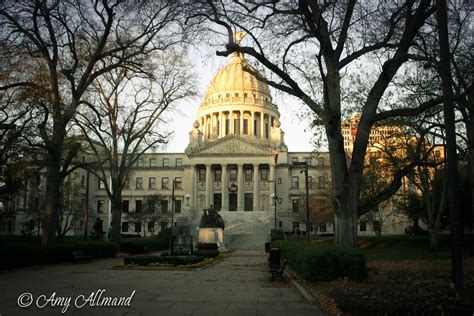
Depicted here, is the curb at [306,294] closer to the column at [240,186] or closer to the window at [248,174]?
the column at [240,186]

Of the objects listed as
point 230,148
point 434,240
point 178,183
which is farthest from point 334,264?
point 178,183

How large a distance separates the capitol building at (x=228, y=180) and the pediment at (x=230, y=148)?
19cm

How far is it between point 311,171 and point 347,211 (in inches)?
2879

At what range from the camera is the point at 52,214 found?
82.2 ft

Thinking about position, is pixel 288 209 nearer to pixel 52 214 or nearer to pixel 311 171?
pixel 311 171

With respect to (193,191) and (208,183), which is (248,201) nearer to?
(208,183)

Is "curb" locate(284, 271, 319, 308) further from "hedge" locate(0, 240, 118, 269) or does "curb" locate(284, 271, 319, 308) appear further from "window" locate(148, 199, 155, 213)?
"window" locate(148, 199, 155, 213)

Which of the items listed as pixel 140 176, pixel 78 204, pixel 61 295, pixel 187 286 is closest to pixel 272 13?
pixel 187 286

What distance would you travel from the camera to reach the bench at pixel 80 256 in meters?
25.4

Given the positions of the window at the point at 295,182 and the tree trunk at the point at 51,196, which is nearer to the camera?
the tree trunk at the point at 51,196

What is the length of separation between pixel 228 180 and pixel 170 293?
2975 inches

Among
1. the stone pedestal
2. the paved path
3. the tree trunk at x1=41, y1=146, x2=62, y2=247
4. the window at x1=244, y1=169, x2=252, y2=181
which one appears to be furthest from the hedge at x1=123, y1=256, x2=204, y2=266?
the window at x1=244, y1=169, x2=252, y2=181

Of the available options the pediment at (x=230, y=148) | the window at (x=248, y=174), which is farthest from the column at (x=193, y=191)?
the window at (x=248, y=174)

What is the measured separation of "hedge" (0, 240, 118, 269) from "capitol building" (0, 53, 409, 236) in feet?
139
